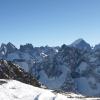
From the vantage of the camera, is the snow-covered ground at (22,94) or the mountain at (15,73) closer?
the snow-covered ground at (22,94)

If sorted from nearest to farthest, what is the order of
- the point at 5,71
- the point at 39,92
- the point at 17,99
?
the point at 17,99 < the point at 39,92 < the point at 5,71

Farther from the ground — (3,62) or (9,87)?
(3,62)

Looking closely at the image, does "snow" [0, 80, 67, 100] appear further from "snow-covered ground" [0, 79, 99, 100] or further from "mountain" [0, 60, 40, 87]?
"mountain" [0, 60, 40, 87]

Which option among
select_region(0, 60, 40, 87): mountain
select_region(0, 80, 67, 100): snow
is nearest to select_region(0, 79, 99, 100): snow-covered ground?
select_region(0, 80, 67, 100): snow

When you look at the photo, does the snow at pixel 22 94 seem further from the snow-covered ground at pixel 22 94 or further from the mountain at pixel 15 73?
the mountain at pixel 15 73

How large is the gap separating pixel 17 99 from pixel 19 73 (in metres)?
58.2

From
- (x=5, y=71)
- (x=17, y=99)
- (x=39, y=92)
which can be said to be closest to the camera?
(x=17, y=99)

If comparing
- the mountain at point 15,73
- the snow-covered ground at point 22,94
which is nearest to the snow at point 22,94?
the snow-covered ground at point 22,94

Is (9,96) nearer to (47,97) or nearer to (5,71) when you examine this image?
(47,97)

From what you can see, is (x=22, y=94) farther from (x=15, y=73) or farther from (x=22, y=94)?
(x=15, y=73)

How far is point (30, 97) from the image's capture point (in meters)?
52.9

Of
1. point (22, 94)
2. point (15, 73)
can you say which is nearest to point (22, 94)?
point (22, 94)


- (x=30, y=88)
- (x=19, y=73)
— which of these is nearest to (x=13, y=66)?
(x=19, y=73)

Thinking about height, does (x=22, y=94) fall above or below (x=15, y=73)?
below
